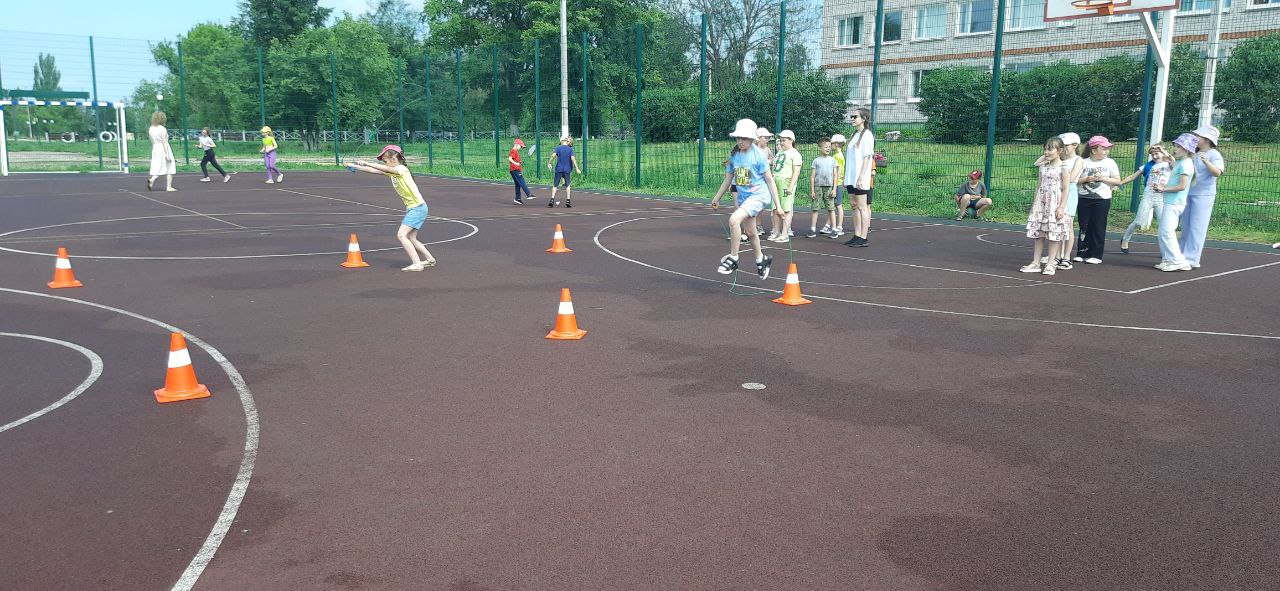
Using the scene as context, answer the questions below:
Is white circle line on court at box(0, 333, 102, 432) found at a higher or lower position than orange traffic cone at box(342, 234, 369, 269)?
lower

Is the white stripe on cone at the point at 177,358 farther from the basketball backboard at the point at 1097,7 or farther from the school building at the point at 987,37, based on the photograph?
the school building at the point at 987,37

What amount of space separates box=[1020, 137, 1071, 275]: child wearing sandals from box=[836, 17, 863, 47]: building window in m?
26.8

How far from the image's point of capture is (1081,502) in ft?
15.3

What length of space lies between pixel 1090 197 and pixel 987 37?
59.5ft

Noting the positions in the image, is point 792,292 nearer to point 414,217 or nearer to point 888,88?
point 414,217

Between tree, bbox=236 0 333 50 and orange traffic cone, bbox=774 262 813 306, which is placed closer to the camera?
orange traffic cone, bbox=774 262 813 306

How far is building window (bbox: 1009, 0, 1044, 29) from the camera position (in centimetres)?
2405

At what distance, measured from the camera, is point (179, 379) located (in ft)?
21.1

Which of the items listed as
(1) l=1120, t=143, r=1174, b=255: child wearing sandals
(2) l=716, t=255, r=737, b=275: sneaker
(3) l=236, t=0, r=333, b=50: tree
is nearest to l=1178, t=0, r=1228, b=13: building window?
(1) l=1120, t=143, r=1174, b=255: child wearing sandals

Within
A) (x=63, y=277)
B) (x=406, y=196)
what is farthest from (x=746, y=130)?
(x=63, y=277)

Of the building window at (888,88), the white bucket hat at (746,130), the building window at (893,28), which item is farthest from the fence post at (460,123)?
the white bucket hat at (746,130)

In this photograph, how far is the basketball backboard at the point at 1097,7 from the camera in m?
16.5

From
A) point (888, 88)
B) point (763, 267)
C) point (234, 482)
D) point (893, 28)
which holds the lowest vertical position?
point (234, 482)

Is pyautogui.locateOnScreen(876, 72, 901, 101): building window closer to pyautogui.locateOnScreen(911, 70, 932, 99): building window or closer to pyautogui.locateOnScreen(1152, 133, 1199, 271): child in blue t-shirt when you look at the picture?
pyautogui.locateOnScreen(911, 70, 932, 99): building window
